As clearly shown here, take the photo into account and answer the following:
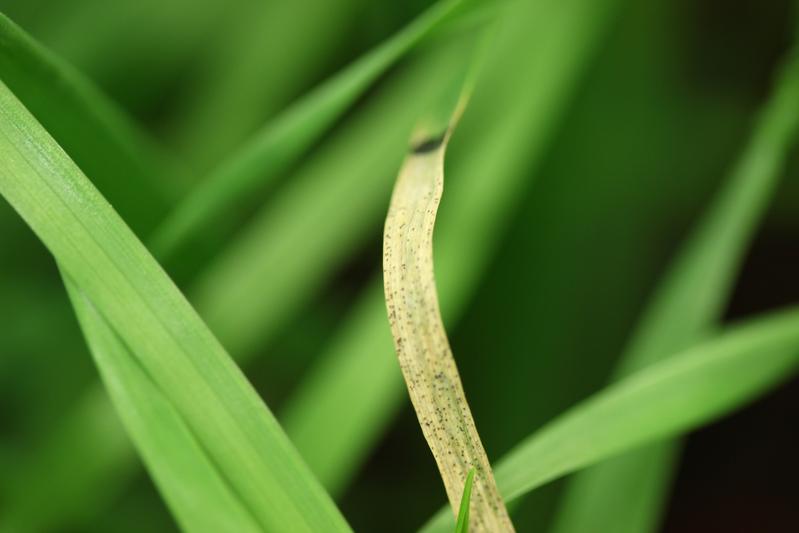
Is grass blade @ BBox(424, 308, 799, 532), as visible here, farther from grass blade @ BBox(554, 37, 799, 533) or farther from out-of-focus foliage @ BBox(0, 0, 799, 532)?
out-of-focus foliage @ BBox(0, 0, 799, 532)

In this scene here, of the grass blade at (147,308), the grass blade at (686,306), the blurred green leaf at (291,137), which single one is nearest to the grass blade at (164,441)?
the grass blade at (147,308)

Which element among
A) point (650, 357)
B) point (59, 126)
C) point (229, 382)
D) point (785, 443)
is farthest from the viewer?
point (785, 443)

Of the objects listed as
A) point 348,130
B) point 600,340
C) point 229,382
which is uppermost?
point 348,130

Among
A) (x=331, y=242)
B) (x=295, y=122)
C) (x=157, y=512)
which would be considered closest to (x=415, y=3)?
(x=331, y=242)

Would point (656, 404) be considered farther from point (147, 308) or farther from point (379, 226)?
point (379, 226)

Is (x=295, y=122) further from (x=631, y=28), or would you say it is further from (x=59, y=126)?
(x=631, y=28)

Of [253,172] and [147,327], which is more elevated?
[253,172]
